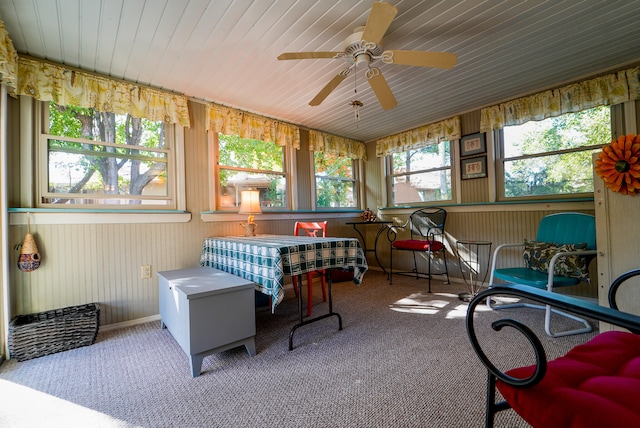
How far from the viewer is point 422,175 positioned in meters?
3.96

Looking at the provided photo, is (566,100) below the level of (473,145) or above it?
above

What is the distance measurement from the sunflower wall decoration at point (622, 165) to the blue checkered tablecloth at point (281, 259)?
1564 millimetres

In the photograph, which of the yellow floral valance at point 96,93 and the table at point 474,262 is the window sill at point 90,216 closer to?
the yellow floral valance at point 96,93

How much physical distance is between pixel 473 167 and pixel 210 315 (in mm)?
3391

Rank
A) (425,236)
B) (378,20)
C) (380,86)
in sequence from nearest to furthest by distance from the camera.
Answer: (378,20) < (380,86) < (425,236)

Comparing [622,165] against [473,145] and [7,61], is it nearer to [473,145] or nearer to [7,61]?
[473,145]

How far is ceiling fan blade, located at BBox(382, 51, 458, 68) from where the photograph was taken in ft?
5.50

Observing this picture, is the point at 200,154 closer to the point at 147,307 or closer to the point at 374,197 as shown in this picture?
the point at 147,307

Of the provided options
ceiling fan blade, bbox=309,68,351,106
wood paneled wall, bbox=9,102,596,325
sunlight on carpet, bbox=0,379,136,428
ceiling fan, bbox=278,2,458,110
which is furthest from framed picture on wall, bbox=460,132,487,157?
sunlight on carpet, bbox=0,379,136,428

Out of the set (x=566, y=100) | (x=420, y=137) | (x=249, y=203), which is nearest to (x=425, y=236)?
(x=420, y=137)

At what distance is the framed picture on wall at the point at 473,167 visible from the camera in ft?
10.7

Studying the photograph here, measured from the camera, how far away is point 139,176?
98.3 inches

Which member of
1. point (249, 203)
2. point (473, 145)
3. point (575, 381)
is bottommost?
point (575, 381)

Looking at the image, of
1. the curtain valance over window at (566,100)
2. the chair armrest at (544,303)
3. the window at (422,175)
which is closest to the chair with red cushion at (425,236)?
the window at (422,175)
